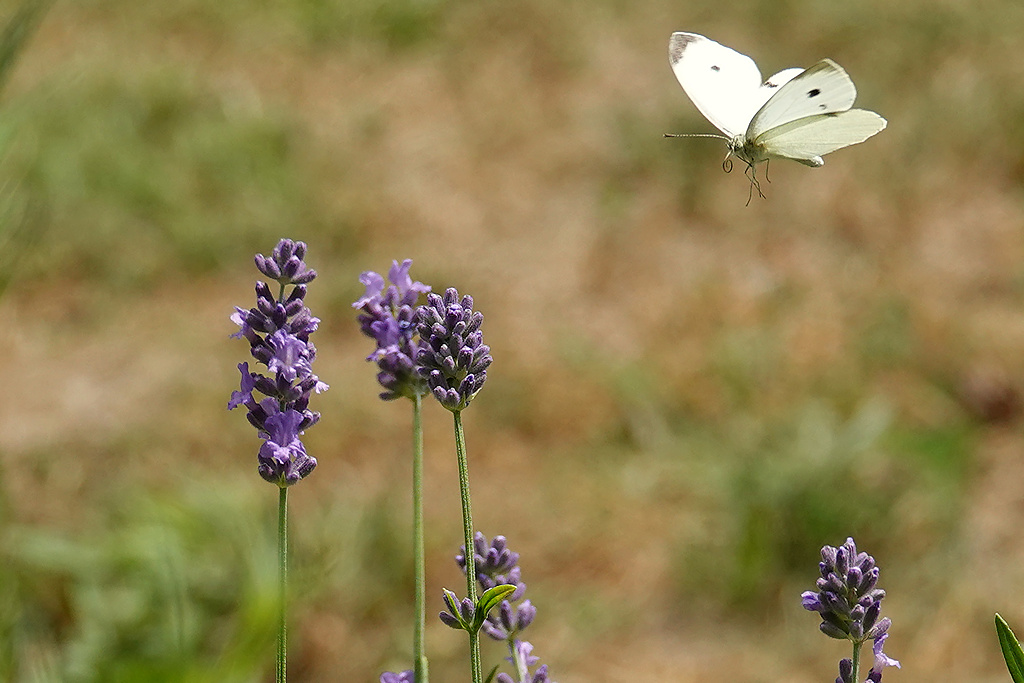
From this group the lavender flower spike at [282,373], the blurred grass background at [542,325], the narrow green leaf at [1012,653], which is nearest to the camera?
the narrow green leaf at [1012,653]

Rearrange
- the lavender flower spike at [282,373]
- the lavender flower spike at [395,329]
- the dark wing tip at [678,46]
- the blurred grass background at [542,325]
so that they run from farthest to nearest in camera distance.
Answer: the blurred grass background at [542,325] → the dark wing tip at [678,46] → the lavender flower spike at [395,329] → the lavender flower spike at [282,373]

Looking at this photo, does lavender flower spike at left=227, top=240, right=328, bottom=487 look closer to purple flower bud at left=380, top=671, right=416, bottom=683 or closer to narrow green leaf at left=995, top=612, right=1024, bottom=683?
purple flower bud at left=380, top=671, right=416, bottom=683

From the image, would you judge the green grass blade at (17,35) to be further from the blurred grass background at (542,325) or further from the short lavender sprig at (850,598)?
the short lavender sprig at (850,598)

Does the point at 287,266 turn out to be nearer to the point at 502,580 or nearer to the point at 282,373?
the point at 282,373

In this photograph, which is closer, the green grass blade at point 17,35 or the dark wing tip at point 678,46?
the green grass blade at point 17,35

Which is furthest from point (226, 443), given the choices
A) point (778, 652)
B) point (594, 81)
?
point (594, 81)

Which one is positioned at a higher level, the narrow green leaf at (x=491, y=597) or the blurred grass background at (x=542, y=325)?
the blurred grass background at (x=542, y=325)

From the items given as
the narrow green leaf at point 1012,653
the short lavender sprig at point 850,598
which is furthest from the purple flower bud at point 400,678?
the narrow green leaf at point 1012,653

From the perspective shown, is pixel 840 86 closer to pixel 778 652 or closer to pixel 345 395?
pixel 778 652
